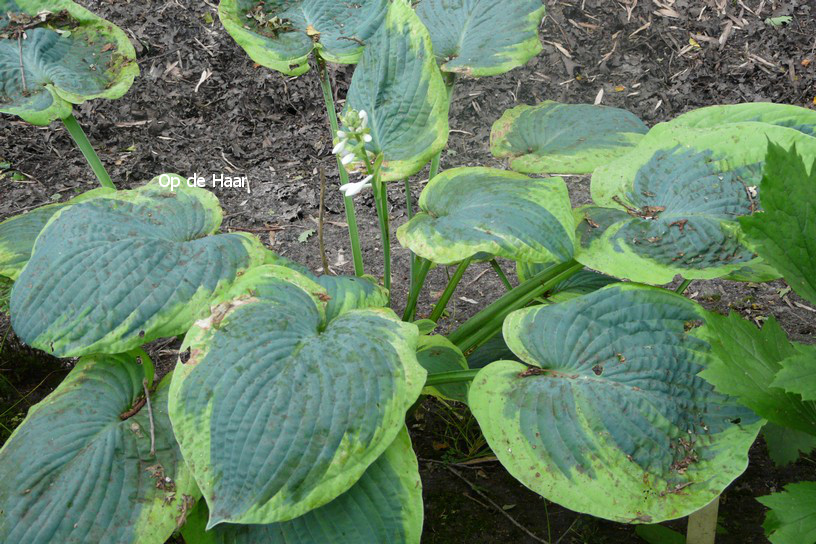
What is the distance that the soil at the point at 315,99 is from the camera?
2594 mm

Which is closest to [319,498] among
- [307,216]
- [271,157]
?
[307,216]

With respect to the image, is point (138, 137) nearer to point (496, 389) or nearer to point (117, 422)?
point (117, 422)

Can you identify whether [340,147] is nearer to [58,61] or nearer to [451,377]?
[451,377]

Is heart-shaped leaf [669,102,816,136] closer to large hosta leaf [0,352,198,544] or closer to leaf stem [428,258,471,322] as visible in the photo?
leaf stem [428,258,471,322]

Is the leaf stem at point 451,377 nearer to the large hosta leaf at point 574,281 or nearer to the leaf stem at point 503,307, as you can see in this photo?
the leaf stem at point 503,307

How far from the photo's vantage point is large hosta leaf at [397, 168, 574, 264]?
1.28m

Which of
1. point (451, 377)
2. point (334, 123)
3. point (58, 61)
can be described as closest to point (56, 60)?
point (58, 61)

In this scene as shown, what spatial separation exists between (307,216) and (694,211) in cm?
156

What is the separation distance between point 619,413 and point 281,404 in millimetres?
564

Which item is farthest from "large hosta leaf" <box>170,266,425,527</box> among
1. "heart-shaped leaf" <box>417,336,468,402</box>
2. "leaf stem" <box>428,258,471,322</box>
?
"leaf stem" <box>428,258,471,322</box>

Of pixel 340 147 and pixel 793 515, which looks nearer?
pixel 793 515

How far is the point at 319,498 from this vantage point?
41.2 inches

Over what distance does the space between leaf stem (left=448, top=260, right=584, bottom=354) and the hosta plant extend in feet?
3.37

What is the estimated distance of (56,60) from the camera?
5.78 feet
